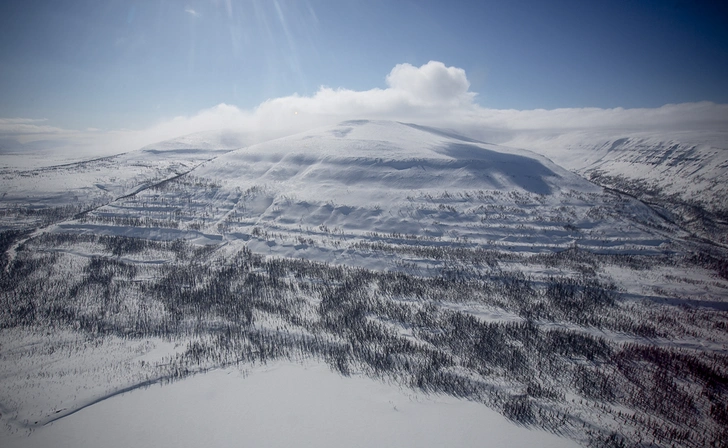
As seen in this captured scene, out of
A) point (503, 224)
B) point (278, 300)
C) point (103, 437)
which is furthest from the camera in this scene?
point (503, 224)

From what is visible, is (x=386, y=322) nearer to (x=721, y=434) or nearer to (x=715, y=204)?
(x=721, y=434)

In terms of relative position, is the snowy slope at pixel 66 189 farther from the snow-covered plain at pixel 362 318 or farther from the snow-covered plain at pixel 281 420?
the snow-covered plain at pixel 281 420

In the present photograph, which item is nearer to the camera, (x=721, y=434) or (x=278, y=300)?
(x=721, y=434)

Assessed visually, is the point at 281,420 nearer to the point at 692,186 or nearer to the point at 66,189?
the point at 66,189

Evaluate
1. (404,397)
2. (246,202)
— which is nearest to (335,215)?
(246,202)

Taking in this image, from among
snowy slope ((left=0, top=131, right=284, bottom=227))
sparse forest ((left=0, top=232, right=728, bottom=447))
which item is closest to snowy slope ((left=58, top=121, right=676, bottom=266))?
sparse forest ((left=0, top=232, right=728, bottom=447))

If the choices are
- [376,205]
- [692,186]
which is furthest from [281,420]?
[692,186]

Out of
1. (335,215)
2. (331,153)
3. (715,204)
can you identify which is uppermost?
(331,153)

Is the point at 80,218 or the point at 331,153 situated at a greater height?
the point at 331,153

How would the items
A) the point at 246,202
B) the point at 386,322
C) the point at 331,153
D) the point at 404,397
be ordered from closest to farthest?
the point at 404,397 < the point at 386,322 < the point at 246,202 < the point at 331,153
